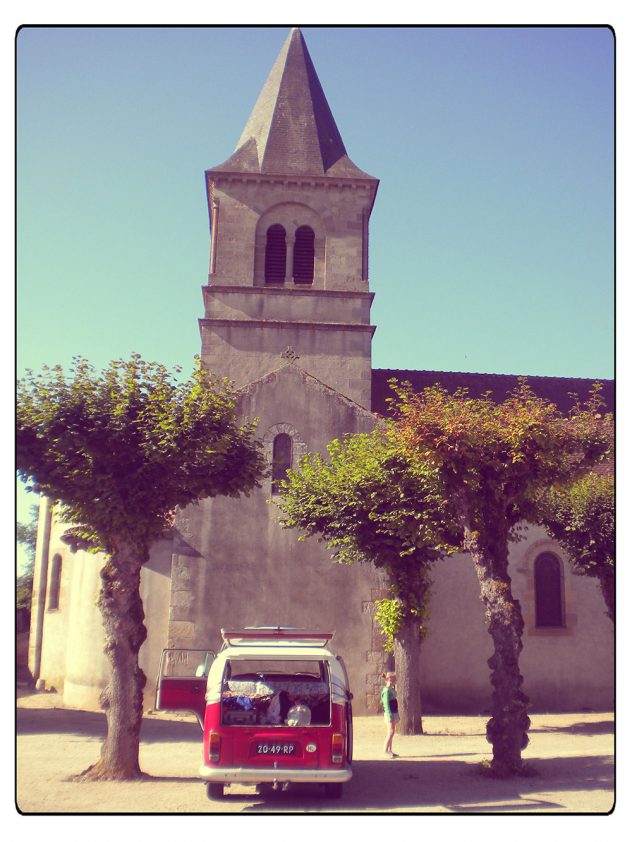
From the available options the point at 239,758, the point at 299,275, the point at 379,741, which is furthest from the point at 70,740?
the point at 299,275

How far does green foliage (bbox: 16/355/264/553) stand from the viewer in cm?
1120

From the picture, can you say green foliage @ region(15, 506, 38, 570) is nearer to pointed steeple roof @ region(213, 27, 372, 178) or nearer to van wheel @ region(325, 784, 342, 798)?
pointed steeple roof @ region(213, 27, 372, 178)

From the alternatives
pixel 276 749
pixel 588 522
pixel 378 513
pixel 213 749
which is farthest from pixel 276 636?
pixel 588 522

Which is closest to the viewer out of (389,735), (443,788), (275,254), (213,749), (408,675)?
(213,749)

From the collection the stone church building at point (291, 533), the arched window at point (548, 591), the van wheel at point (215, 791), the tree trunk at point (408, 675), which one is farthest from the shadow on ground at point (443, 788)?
the arched window at point (548, 591)

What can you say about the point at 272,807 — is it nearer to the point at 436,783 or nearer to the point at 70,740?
the point at 436,783

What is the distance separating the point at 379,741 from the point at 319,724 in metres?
6.72

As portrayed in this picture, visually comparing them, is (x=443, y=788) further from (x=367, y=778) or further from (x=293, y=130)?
(x=293, y=130)

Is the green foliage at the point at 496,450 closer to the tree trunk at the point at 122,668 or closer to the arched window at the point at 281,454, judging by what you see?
the tree trunk at the point at 122,668

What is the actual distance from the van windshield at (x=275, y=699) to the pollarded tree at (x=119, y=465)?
85.5 inches

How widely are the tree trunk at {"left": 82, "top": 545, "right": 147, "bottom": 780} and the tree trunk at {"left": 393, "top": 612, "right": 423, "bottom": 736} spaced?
728 cm

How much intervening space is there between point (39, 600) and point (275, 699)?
22.6 meters

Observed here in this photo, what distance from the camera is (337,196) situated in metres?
28.5

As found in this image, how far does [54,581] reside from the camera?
28.7 meters
